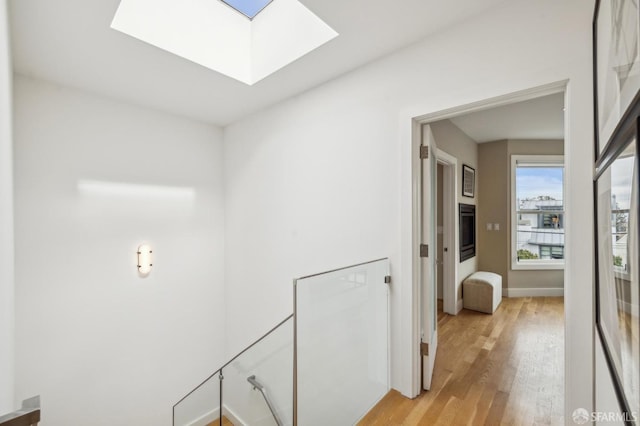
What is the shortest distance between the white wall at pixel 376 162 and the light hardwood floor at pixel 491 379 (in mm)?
224

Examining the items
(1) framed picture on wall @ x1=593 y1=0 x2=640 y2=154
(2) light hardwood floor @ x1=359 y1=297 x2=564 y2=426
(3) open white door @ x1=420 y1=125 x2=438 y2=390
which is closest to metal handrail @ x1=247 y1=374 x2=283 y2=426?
(2) light hardwood floor @ x1=359 y1=297 x2=564 y2=426

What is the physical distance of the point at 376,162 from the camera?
2205 mm

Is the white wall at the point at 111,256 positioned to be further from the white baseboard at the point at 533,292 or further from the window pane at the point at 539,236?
the window pane at the point at 539,236

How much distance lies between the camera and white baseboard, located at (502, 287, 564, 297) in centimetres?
487

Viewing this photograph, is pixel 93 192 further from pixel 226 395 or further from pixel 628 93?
pixel 628 93

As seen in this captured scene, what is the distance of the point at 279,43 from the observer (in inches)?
92.3

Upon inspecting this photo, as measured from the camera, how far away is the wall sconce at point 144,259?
3148mm

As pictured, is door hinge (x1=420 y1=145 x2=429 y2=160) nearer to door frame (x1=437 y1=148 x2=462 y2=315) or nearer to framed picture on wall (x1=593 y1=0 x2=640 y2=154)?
framed picture on wall (x1=593 y1=0 x2=640 y2=154)

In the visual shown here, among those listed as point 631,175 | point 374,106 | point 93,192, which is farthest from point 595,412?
point 93,192

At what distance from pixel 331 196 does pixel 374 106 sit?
82 cm

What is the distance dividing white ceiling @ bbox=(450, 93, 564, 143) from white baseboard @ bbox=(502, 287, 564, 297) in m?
2.62

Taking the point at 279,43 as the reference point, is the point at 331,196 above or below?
below

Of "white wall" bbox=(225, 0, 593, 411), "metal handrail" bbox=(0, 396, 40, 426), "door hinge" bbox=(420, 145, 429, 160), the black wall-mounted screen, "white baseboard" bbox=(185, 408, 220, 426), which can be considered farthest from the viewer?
the black wall-mounted screen

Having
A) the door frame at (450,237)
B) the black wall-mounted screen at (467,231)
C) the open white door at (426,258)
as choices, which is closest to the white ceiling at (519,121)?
the door frame at (450,237)
